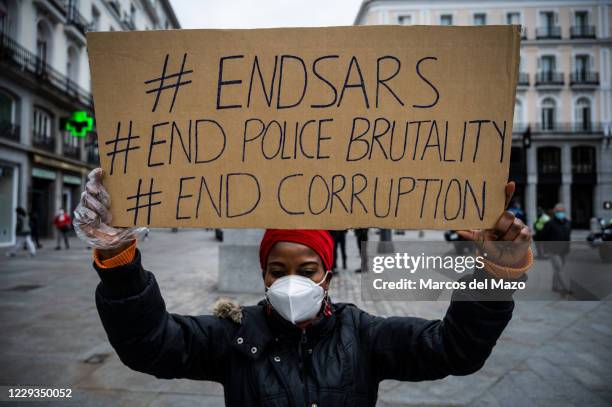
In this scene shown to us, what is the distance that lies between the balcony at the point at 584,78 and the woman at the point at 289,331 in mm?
43205

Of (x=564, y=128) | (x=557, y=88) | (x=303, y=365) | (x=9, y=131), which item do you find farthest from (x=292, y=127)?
(x=557, y=88)

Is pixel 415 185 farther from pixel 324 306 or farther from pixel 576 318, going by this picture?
pixel 576 318

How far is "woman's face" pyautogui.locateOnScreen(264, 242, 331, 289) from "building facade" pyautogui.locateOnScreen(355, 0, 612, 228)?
3786 cm

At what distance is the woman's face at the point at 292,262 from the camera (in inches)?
62.8

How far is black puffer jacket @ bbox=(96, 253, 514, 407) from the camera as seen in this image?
4.55ft

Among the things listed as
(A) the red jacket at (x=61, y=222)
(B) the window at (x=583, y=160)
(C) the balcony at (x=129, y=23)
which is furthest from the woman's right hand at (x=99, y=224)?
(B) the window at (x=583, y=160)

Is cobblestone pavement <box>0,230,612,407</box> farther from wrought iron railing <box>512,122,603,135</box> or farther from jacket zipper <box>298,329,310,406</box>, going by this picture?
wrought iron railing <box>512,122,603,135</box>

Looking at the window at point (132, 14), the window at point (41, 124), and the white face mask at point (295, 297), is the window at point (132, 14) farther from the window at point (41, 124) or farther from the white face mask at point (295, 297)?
the white face mask at point (295, 297)

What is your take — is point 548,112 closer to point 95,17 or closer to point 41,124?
point 95,17

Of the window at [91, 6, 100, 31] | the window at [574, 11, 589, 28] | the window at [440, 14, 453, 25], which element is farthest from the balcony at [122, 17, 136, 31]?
Result: the window at [574, 11, 589, 28]

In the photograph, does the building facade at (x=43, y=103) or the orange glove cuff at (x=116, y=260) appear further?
the building facade at (x=43, y=103)

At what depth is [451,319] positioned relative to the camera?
146 cm

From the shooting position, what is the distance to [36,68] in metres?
19.3

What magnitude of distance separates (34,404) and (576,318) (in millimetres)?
6716
